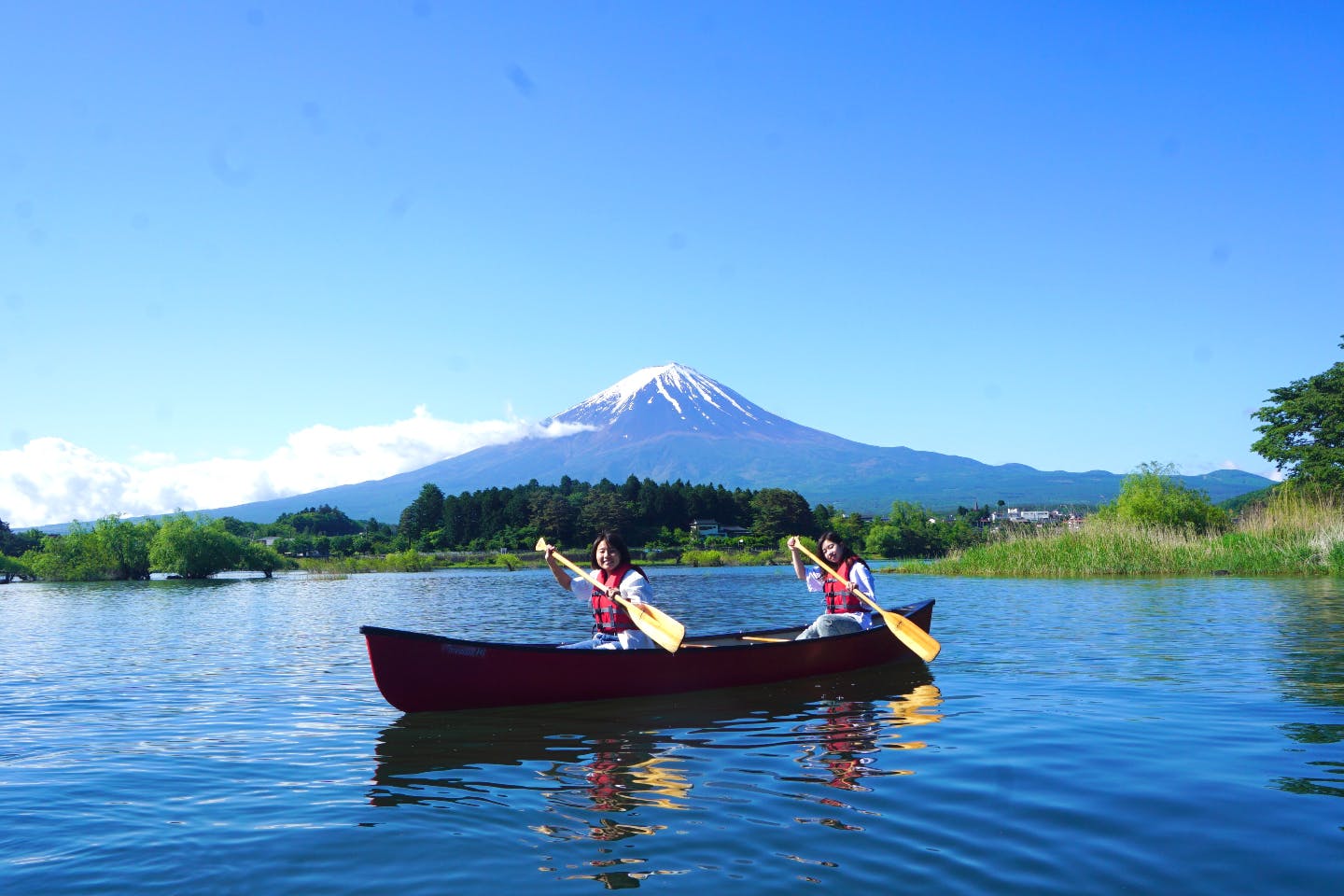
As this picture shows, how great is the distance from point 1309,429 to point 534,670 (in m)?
52.3

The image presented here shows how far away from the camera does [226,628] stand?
2252 centimetres

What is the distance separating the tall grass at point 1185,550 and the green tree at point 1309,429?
11.7 meters

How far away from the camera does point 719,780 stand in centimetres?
724

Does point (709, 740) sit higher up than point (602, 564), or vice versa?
point (602, 564)

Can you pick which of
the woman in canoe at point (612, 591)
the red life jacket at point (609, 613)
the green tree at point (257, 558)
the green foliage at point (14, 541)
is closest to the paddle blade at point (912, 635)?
the woman in canoe at point (612, 591)

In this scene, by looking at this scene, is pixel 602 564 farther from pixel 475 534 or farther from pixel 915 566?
pixel 475 534

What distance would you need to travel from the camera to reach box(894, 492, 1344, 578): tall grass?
29.5 metres

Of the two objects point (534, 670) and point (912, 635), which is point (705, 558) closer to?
point (912, 635)

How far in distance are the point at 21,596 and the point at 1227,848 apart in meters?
47.0

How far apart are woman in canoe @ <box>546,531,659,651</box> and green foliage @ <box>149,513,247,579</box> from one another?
5413 centimetres

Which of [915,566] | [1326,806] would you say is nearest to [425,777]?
[1326,806]

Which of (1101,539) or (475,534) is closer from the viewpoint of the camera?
(1101,539)

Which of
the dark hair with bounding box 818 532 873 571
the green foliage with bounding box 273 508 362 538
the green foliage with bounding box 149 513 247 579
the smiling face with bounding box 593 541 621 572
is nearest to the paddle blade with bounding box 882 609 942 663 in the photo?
the dark hair with bounding box 818 532 873 571

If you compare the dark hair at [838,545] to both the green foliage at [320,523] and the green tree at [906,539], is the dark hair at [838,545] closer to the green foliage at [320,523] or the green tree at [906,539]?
the green tree at [906,539]
